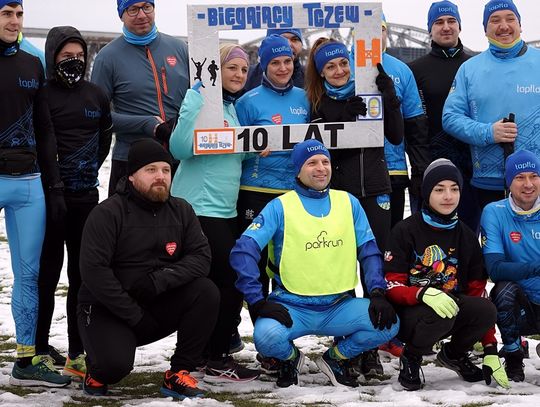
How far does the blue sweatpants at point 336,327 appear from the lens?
5.29 m

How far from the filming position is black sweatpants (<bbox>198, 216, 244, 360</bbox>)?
564 centimetres

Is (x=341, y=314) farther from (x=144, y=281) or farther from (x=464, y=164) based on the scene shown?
(x=464, y=164)

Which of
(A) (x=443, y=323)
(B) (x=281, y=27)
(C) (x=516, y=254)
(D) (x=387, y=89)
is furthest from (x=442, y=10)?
(A) (x=443, y=323)

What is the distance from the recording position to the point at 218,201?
223 inches

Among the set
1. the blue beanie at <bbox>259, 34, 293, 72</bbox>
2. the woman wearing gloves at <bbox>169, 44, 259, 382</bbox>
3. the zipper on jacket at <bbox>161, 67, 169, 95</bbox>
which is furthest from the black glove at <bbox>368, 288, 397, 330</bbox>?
the zipper on jacket at <bbox>161, 67, 169, 95</bbox>

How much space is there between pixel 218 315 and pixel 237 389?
0.50 meters

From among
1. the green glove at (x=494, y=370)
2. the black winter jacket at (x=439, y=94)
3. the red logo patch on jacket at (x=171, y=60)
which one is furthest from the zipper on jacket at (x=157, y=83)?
the green glove at (x=494, y=370)

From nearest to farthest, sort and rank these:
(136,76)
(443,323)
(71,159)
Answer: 1. (443,323)
2. (71,159)
3. (136,76)

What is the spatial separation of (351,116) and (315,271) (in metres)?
1.15

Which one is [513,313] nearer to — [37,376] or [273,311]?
[273,311]

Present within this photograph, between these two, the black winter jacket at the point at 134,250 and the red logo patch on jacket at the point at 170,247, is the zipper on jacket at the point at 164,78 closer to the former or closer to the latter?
the black winter jacket at the point at 134,250

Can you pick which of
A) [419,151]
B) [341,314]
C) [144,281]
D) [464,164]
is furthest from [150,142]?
[464,164]

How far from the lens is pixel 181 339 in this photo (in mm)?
5219

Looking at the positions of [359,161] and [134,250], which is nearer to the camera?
[134,250]
